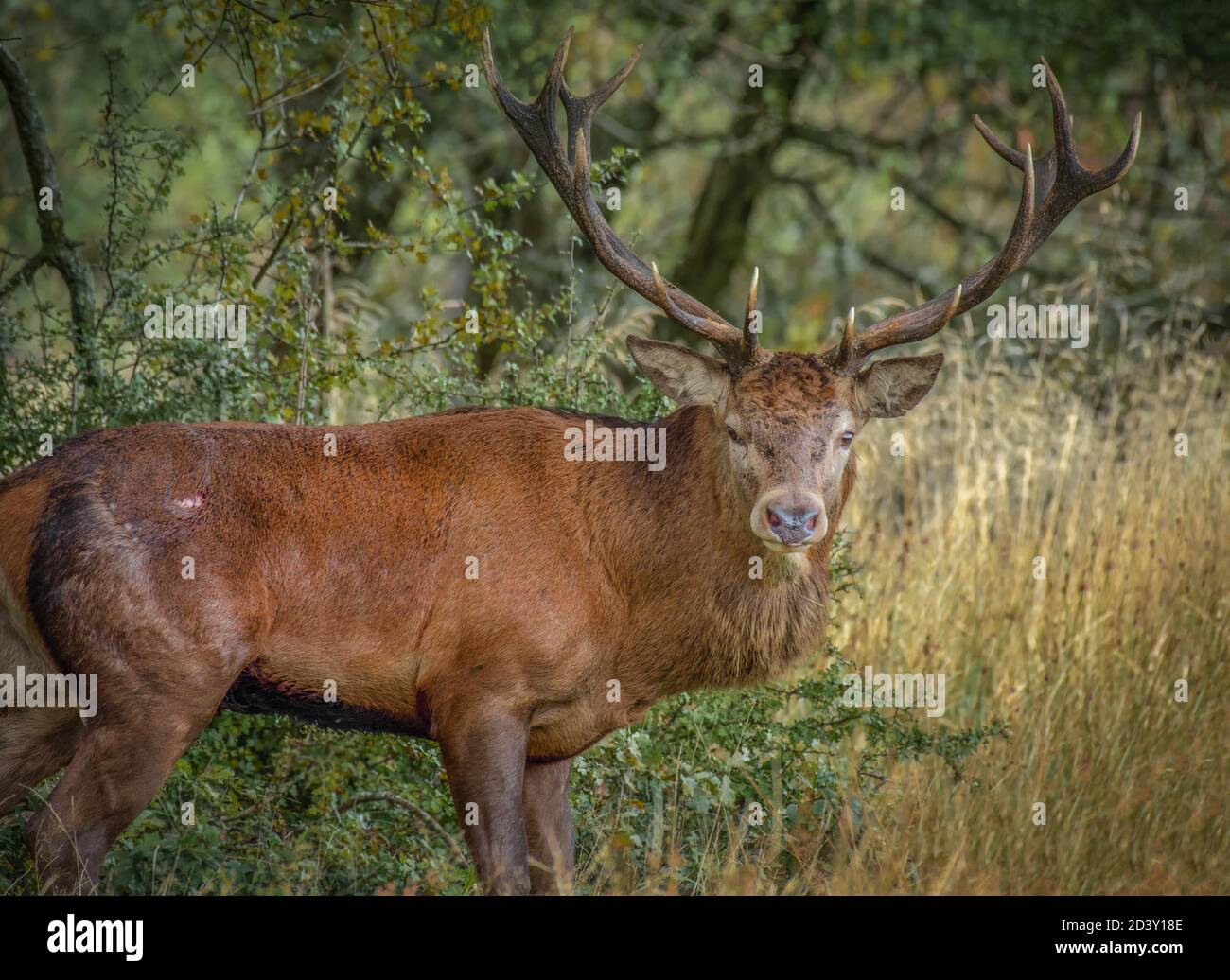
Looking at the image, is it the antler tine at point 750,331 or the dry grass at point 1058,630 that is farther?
the dry grass at point 1058,630

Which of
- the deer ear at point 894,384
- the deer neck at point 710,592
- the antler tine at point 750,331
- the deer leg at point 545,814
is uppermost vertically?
the antler tine at point 750,331

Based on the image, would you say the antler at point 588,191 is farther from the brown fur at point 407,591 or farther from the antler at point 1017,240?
the antler at point 1017,240

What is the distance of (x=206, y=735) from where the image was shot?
236 inches

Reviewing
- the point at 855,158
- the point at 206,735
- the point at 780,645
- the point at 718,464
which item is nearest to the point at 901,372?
the point at 718,464

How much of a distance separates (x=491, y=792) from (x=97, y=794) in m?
1.22

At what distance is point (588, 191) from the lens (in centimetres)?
560

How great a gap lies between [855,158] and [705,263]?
171cm

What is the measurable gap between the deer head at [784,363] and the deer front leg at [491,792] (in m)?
1.08

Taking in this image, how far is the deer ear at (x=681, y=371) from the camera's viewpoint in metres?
5.37

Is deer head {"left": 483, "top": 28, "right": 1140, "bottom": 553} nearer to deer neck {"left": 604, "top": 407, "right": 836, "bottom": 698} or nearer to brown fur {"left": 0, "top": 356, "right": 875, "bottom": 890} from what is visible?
brown fur {"left": 0, "top": 356, "right": 875, "bottom": 890}

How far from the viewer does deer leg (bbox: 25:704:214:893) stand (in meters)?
4.64

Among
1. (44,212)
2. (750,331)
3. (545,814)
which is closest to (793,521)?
(750,331)

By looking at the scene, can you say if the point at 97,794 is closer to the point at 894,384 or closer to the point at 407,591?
the point at 407,591

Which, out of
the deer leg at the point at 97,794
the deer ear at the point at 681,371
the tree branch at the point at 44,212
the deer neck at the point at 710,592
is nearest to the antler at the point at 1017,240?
the deer ear at the point at 681,371
